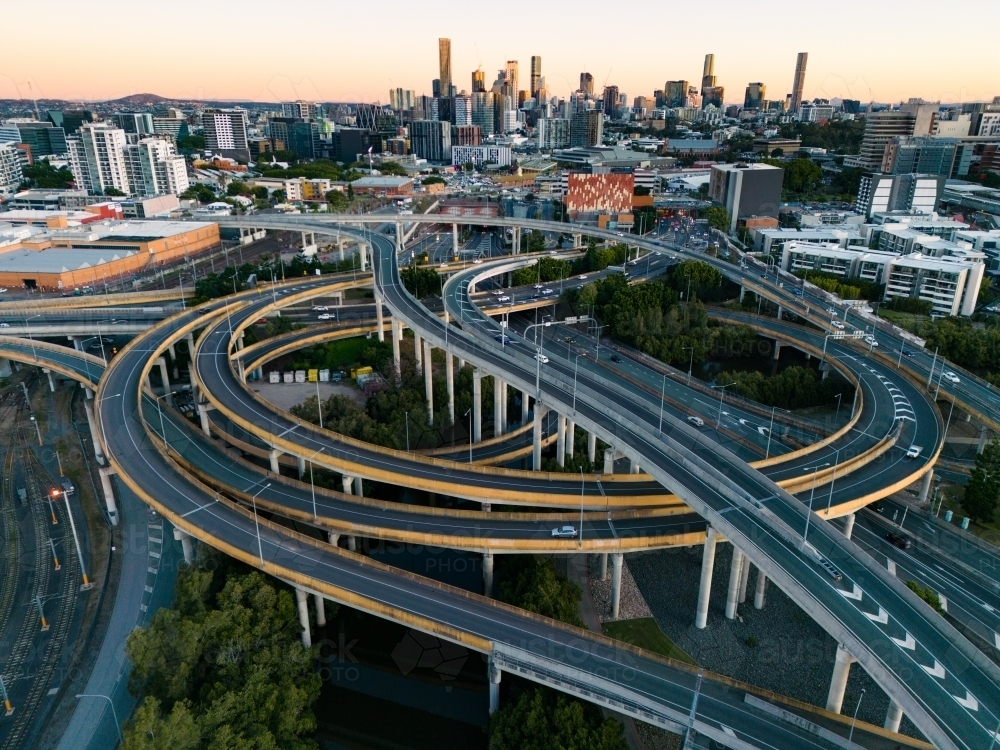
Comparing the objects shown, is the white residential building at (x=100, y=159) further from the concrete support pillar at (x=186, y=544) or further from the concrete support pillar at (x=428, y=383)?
the concrete support pillar at (x=186, y=544)

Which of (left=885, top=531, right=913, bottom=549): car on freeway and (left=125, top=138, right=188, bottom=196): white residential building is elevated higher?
(left=125, top=138, right=188, bottom=196): white residential building

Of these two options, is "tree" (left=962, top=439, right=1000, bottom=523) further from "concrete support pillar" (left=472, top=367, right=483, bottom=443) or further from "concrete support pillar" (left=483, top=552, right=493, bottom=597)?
"concrete support pillar" (left=472, top=367, right=483, bottom=443)

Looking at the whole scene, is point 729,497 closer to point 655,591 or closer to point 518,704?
point 655,591

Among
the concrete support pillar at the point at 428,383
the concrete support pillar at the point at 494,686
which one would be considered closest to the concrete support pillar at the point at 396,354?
the concrete support pillar at the point at 428,383

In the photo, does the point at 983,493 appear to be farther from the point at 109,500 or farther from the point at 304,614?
the point at 109,500

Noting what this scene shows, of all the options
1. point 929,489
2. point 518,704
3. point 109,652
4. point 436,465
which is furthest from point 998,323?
point 109,652

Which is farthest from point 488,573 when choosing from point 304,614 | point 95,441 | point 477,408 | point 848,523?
point 95,441

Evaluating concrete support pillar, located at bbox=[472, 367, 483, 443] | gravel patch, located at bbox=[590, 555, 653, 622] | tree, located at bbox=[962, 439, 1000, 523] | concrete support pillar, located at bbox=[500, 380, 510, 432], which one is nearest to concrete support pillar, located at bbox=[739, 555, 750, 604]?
gravel patch, located at bbox=[590, 555, 653, 622]
